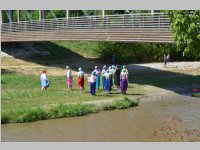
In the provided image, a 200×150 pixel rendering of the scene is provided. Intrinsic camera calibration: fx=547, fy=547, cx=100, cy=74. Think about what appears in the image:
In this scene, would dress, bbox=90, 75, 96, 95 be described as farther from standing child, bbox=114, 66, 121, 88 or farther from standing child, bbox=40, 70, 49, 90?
standing child, bbox=114, 66, 121, 88

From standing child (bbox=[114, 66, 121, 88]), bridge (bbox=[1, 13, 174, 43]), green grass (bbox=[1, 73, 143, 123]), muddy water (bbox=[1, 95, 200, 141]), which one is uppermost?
bridge (bbox=[1, 13, 174, 43])

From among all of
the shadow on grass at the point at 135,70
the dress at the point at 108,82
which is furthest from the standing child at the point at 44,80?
the shadow on grass at the point at 135,70

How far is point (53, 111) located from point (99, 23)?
15986mm

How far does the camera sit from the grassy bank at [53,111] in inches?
848

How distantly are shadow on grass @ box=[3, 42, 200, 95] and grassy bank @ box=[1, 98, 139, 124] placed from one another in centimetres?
775

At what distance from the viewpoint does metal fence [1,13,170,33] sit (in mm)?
32000

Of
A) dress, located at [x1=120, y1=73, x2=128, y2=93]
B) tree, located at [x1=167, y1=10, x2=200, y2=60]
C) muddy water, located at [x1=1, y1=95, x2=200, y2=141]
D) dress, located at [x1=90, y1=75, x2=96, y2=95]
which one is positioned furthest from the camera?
dress, located at [x1=120, y1=73, x2=128, y2=93]

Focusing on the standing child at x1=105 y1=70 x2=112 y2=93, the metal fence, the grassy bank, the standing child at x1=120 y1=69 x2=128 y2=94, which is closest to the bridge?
the metal fence

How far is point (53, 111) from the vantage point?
2288 centimetres

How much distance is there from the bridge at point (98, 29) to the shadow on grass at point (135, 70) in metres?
2.78

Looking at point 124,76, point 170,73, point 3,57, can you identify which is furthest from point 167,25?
point 3,57

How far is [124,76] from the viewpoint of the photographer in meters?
28.8

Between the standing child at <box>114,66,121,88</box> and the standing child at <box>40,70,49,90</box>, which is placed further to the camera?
the standing child at <box>114,66,121,88</box>

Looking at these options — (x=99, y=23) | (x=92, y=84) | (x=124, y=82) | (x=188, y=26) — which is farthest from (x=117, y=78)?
(x=188, y=26)
